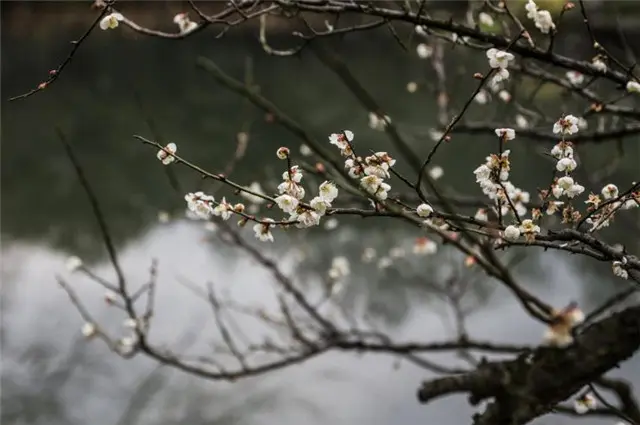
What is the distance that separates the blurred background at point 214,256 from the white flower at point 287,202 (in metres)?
0.53

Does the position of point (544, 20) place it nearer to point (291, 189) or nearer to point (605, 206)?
point (605, 206)

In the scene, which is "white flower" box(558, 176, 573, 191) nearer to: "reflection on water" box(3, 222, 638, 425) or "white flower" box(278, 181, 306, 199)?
"white flower" box(278, 181, 306, 199)

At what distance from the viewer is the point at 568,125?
2.88 ft

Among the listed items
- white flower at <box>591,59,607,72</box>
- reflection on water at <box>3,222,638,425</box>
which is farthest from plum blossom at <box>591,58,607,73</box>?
reflection on water at <box>3,222,638,425</box>

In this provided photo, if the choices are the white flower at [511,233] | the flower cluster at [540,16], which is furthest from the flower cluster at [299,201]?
the flower cluster at [540,16]

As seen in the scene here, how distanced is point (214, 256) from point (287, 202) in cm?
349


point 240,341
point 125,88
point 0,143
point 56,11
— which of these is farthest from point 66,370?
point 56,11

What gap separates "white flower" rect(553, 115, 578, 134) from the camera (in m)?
0.87

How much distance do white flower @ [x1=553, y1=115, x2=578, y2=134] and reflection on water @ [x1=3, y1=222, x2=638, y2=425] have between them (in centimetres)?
221

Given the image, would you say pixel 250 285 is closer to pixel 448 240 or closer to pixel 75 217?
pixel 75 217

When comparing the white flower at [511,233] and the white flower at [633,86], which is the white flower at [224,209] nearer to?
the white flower at [511,233]

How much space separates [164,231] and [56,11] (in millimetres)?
6680

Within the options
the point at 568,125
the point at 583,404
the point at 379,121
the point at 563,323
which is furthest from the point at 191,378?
the point at 563,323

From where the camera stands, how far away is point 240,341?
3.53 meters
